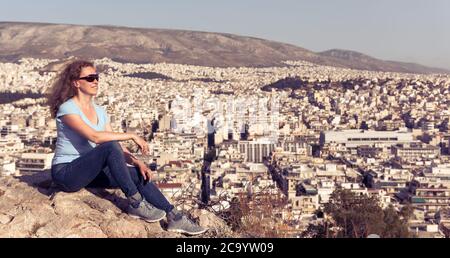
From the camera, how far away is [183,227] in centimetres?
335

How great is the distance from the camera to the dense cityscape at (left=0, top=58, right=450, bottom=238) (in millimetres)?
10281

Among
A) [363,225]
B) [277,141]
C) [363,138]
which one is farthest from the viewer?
[363,138]

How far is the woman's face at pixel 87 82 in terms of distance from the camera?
3475mm

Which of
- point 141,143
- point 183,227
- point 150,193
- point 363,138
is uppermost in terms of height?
point 141,143

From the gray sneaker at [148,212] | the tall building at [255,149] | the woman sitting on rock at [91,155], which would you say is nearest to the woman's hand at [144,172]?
the woman sitting on rock at [91,155]

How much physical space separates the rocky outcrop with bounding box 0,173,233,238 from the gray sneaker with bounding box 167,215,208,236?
0.04 metres

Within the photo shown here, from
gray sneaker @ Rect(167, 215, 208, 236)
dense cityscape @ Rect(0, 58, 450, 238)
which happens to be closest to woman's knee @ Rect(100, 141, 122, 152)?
gray sneaker @ Rect(167, 215, 208, 236)

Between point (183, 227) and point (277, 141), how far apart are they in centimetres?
2676

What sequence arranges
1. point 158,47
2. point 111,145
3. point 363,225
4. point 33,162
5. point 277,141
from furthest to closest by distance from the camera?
point 158,47 → point 277,141 → point 33,162 → point 363,225 → point 111,145

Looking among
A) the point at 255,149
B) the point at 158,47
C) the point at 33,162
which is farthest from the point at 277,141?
the point at 158,47

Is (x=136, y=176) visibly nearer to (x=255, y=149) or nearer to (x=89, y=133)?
(x=89, y=133)

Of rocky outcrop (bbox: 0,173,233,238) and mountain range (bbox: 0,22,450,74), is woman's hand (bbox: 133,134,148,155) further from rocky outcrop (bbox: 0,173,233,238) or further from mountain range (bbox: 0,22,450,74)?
mountain range (bbox: 0,22,450,74)

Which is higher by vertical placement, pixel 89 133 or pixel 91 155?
pixel 89 133

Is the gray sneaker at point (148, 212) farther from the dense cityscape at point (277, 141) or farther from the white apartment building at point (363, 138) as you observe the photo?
the white apartment building at point (363, 138)
